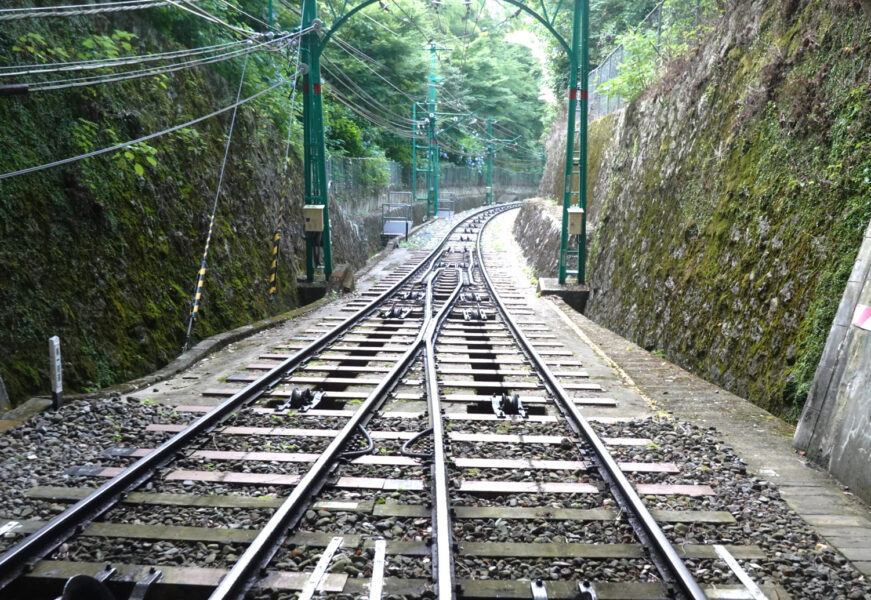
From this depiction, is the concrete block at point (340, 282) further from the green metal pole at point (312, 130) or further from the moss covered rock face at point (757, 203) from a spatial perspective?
the moss covered rock face at point (757, 203)

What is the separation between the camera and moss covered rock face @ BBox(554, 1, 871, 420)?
5.88m

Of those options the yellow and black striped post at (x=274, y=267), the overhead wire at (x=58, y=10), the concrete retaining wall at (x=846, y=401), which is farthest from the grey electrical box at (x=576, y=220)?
the overhead wire at (x=58, y=10)

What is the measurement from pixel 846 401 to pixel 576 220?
9.57 metres

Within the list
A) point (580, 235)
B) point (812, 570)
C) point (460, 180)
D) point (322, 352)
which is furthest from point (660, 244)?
point (460, 180)

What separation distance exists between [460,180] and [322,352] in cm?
4774

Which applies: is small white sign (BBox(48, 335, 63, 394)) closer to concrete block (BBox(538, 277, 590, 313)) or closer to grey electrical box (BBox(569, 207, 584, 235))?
concrete block (BBox(538, 277, 590, 313))

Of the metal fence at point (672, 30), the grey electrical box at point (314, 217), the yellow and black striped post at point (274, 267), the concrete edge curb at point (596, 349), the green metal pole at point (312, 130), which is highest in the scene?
the metal fence at point (672, 30)

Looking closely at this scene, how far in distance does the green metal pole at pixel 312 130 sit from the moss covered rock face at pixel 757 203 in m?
6.70

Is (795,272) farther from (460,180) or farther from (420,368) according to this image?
(460,180)

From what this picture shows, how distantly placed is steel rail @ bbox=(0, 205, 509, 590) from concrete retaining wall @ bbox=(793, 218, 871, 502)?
5117 mm

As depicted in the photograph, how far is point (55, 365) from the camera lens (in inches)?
225

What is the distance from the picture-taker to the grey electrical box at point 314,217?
44.8 ft

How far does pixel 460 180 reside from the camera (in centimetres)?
5475

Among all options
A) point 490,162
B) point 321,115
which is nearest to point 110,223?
point 321,115
